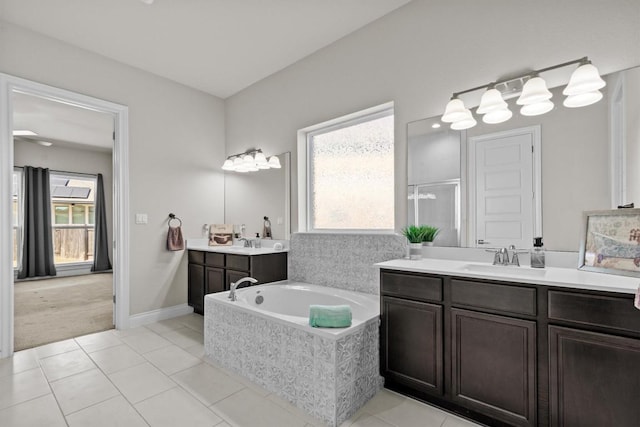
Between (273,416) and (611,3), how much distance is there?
3000 millimetres

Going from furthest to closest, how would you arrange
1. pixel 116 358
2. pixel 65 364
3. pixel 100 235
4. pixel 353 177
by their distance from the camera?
pixel 100 235
pixel 353 177
pixel 116 358
pixel 65 364

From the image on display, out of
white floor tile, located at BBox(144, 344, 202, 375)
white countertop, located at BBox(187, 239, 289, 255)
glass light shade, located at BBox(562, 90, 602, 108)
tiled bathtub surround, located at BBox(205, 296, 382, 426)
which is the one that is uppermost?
glass light shade, located at BBox(562, 90, 602, 108)

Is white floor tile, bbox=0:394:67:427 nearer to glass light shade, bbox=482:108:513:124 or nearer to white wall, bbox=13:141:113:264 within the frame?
glass light shade, bbox=482:108:513:124

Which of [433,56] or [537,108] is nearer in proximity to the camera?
[537,108]

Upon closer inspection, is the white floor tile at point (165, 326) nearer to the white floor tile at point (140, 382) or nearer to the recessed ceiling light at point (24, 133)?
the white floor tile at point (140, 382)

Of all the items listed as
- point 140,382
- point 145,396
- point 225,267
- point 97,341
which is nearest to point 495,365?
point 145,396

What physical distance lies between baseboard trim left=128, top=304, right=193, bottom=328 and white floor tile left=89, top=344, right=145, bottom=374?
580 millimetres

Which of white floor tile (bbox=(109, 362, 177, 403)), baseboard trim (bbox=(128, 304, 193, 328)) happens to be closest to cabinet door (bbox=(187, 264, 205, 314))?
baseboard trim (bbox=(128, 304, 193, 328))

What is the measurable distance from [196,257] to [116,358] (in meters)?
1.35

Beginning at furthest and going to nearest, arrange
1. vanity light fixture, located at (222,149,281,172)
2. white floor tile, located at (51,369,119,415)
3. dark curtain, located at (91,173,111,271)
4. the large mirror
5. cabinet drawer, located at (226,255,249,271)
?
dark curtain, located at (91,173,111,271), vanity light fixture, located at (222,149,281,172), cabinet drawer, located at (226,255,249,271), white floor tile, located at (51,369,119,415), the large mirror

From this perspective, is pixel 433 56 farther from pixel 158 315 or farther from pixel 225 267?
pixel 158 315

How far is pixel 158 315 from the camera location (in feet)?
11.9

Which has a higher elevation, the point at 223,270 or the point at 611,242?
the point at 611,242

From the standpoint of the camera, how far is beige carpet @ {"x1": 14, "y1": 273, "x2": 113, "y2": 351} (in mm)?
3174
